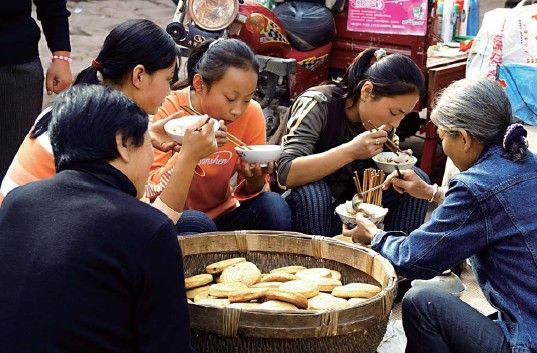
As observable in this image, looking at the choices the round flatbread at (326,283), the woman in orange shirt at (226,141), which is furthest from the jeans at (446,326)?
the woman in orange shirt at (226,141)

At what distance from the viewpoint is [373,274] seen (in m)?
2.97

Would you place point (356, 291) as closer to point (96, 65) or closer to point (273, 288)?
point (273, 288)

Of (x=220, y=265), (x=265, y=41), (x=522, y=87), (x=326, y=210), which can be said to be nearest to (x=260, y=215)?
(x=326, y=210)

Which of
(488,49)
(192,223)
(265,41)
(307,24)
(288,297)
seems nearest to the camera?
(288,297)

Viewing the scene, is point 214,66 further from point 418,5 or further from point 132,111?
point 418,5

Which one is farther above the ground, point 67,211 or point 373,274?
point 67,211

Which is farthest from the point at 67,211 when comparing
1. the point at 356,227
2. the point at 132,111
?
the point at 356,227

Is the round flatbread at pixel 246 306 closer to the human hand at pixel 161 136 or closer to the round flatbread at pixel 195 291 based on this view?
the round flatbread at pixel 195 291

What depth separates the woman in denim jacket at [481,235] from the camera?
2.72m

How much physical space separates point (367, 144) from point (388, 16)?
2.23m

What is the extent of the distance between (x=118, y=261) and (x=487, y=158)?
134 centimetres

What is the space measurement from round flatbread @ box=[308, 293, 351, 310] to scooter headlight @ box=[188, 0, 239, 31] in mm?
2824

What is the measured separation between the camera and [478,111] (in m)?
2.78

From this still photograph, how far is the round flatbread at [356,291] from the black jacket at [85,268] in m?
0.84
